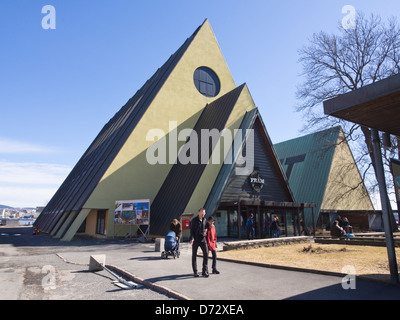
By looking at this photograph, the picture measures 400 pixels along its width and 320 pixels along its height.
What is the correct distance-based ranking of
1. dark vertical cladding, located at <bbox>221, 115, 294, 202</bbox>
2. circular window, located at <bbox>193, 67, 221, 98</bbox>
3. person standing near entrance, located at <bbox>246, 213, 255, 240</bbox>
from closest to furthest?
1. person standing near entrance, located at <bbox>246, 213, 255, 240</bbox>
2. dark vertical cladding, located at <bbox>221, 115, 294, 202</bbox>
3. circular window, located at <bbox>193, 67, 221, 98</bbox>

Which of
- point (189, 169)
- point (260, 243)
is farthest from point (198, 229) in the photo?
point (189, 169)

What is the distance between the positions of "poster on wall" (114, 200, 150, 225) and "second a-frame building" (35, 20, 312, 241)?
1.63 meters

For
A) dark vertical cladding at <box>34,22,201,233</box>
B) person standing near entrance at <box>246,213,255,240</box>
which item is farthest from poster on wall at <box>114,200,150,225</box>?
person standing near entrance at <box>246,213,255,240</box>

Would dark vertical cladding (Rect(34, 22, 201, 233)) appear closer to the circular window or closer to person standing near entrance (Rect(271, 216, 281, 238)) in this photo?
the circular window

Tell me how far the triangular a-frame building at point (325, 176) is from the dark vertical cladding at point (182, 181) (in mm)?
11238

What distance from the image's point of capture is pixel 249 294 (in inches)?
219

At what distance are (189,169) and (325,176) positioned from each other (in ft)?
61.7

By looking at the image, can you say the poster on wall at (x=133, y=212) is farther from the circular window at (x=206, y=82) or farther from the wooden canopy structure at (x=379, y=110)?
the wooden canopy structure at (x=379, y=110)

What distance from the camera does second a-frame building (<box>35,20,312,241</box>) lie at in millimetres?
20438

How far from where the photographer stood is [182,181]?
2170 centimetres

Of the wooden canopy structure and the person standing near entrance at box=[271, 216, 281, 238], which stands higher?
the wooden canopy structure
